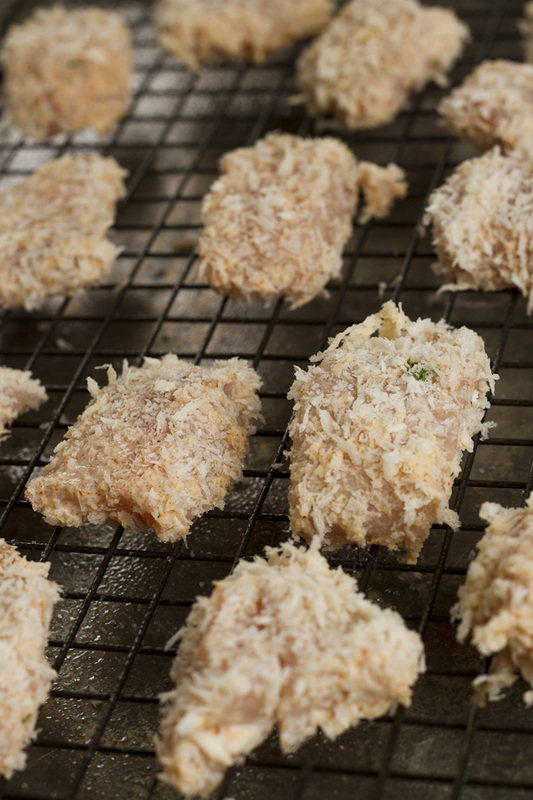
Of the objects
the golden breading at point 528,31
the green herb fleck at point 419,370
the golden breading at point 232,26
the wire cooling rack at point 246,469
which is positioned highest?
the golden breading at point 232,26

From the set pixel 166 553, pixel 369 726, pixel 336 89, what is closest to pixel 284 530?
pixel 166 553

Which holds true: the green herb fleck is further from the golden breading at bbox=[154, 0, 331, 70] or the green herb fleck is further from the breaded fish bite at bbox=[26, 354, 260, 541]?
the golden breading at bbox=[154, 0, 331, 70]

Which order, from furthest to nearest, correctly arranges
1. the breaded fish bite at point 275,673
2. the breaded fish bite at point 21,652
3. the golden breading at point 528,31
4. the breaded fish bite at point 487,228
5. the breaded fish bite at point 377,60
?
1. the golden breading at point 528,31
2. the breaded fish bite at point 377,60
3. the breaded fish bite at point 487,228
4. the breaded fish bite at point 21,652
5. the breaded fish bite at point 275,673

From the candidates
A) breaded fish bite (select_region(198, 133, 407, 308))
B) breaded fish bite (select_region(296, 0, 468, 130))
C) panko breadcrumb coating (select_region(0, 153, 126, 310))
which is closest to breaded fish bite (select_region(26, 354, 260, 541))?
breaded fish bite (select_region(198, 133, 407, 308))

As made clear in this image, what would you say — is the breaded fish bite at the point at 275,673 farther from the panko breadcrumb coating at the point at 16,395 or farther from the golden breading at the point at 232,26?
the golden breading at the point at 232,26

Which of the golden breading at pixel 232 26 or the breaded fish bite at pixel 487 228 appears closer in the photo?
the breaded fish bite at pixel 487 228

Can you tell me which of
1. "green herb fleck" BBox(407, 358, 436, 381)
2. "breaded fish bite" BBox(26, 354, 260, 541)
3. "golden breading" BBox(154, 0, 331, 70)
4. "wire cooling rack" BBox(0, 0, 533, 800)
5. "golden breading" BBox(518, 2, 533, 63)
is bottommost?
"wire cooling rack" BBox(0, 0, 533, 800)

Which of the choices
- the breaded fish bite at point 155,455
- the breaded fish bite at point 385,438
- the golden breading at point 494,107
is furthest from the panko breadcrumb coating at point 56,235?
the golden breading at point 494,107
